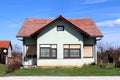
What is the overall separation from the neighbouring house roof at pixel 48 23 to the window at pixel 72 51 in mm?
1988

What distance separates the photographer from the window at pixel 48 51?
3844cm

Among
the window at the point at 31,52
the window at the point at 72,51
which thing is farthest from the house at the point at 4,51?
the window at the point at 72,51

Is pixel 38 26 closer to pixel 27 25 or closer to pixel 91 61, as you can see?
pixel 27 25

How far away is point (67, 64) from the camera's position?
126 ft

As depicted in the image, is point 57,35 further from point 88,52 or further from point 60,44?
point 88,52

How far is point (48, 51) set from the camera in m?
38.5

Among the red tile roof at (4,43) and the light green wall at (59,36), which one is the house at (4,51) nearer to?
the red tile roof at (4,43)

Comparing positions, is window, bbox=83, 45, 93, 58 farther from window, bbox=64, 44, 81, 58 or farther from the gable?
the gable

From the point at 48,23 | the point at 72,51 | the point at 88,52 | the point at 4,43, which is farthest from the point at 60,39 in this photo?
the point at 4,43

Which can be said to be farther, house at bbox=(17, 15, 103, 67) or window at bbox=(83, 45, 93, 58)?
window at bbox=(83, 45, 93, 58)

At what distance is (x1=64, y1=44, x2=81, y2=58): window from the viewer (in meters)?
38.7

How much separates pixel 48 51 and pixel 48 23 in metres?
3.17

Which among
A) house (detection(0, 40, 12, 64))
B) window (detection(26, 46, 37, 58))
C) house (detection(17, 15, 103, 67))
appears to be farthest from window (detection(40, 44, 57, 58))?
house (detection(0, 40, 12, 64))

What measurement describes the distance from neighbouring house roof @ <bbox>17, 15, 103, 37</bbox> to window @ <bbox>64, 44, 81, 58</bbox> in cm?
199
